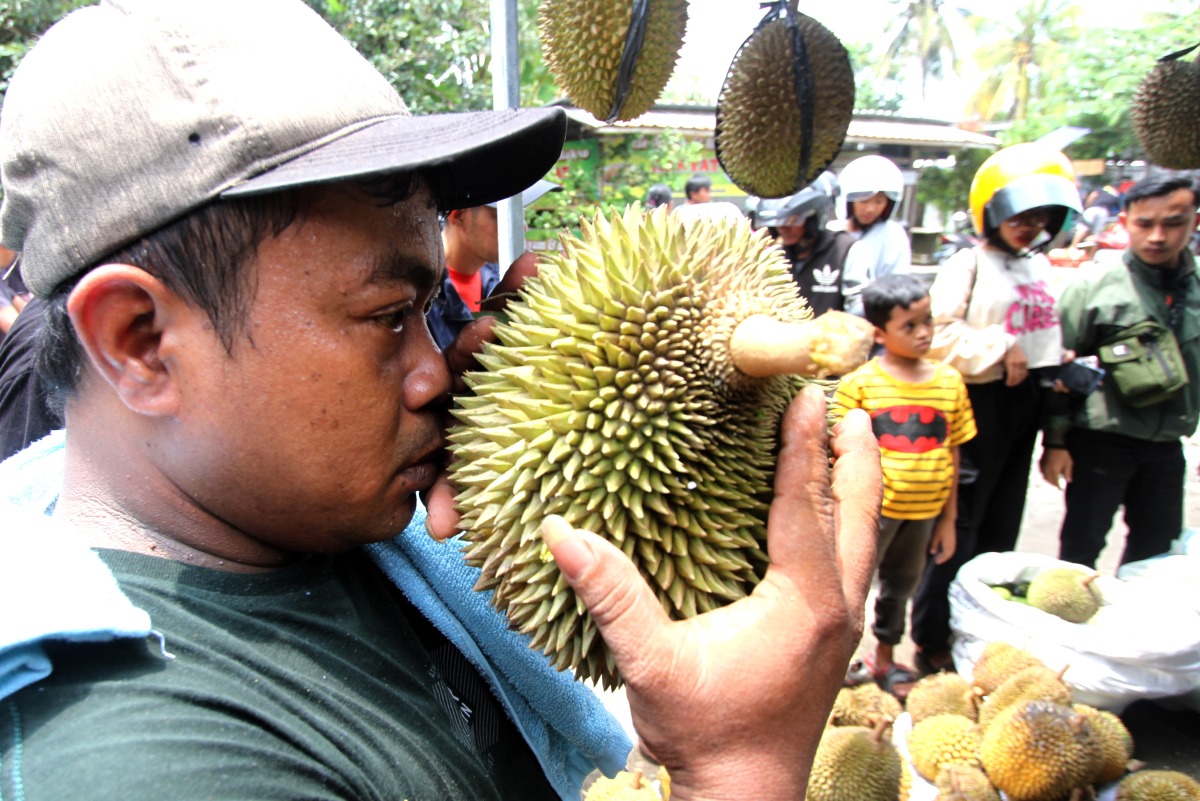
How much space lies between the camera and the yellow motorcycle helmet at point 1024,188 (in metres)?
3.56

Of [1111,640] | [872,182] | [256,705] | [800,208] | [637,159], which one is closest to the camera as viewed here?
[256,705]

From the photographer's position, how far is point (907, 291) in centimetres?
331

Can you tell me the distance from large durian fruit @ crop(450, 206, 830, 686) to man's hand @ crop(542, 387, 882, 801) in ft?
0.21

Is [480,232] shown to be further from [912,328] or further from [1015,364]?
[1015,364]

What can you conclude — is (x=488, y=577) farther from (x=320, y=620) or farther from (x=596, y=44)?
(x=596, y=44)

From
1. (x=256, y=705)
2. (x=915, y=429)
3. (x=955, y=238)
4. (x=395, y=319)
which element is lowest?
(x=955, y=238)

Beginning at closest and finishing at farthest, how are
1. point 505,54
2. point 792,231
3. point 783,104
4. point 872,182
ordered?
point 783,104 < point 505,54 < point 792,231 < point 872,182

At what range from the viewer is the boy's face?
3328mm

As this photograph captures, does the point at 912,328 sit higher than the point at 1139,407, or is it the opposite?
the point at 912,328

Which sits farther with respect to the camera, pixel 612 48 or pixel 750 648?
pixel 612 48

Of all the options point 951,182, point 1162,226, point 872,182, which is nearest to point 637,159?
point 872,182

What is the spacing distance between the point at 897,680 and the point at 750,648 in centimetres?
327

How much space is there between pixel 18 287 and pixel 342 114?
4.82 m

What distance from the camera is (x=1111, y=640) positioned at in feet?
10.2
